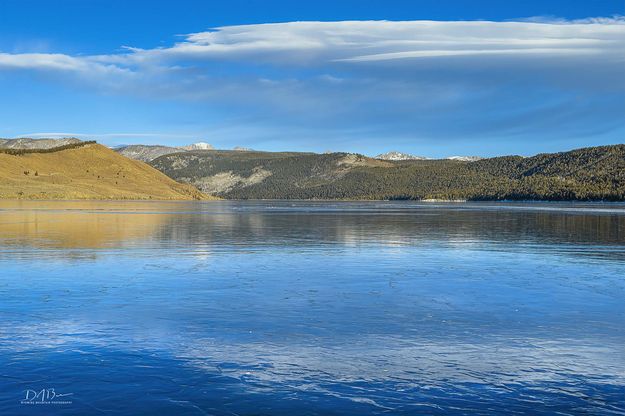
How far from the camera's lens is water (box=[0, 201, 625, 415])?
10531mm

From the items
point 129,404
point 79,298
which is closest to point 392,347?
point 129,404

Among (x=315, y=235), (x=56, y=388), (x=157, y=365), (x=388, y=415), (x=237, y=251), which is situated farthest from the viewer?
(x=315, y=235)

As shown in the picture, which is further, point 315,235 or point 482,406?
point 315,235

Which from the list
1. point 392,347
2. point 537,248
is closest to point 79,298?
point 392,347

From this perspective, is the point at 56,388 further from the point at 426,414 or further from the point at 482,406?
the point at 482,406

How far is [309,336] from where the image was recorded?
1461 centimetres

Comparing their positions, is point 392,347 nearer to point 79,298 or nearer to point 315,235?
point 79,298

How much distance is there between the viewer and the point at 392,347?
1374 centimetres

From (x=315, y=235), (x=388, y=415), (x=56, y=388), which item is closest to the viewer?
(x=388, y=415)

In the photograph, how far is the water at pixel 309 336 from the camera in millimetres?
10531

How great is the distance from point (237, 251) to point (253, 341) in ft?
65.9

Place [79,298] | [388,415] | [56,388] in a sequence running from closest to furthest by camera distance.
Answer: [388,415] → [56,388] → [79,298]

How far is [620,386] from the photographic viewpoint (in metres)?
11.2

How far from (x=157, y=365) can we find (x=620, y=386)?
7.96 meters
